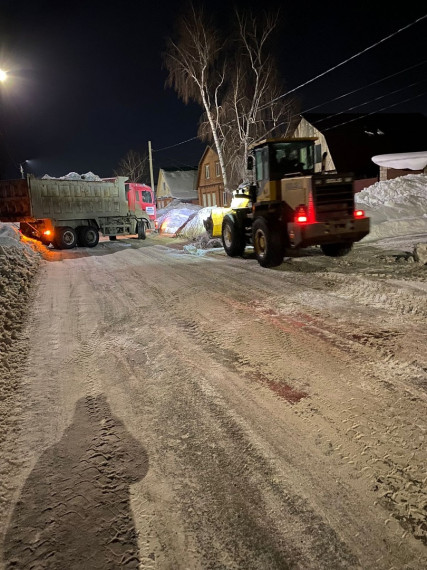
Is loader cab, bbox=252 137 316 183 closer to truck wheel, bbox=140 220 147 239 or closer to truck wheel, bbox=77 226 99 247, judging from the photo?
truck wheel, bbox=77 226 99 247

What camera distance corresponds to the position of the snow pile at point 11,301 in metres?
4.33

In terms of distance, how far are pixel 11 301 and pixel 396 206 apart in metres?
15.5

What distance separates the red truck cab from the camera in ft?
73.9

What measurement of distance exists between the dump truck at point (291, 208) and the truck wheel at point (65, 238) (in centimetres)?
1002

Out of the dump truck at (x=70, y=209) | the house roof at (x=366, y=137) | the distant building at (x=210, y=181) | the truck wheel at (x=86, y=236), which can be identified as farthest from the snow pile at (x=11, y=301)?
the distant building at (x=210, y=181)

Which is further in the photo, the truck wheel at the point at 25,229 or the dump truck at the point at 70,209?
the truck wheel at the point at 25,229

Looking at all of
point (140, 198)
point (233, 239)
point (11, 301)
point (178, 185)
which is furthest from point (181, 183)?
point (11, 301)

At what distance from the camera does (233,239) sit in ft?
38.7

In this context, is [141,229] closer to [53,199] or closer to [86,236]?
[86,236]

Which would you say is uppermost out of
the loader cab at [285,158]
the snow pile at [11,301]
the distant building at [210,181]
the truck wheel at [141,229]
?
the distant building at [210,181]

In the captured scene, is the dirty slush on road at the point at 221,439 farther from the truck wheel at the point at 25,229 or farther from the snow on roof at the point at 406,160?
the snow on roof at the point at 406,160

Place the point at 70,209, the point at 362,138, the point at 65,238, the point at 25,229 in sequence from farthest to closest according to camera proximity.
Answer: the point at 362,138 → the point at 70,209 → the point at 65,238 → the point at 25,229

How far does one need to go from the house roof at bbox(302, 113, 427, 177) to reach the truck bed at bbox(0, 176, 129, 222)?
18.5 meters

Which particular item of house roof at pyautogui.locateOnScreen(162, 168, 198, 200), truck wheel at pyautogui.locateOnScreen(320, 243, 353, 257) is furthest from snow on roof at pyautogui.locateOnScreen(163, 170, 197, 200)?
truck wheel at pyautogui.locateOnScreen(320, 243, 353, 257)
